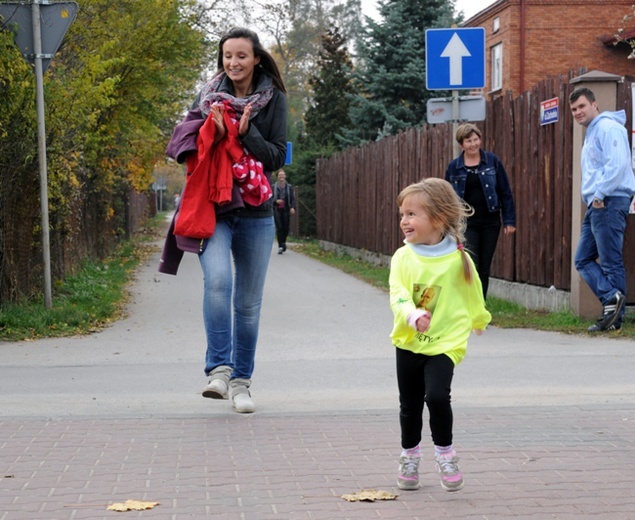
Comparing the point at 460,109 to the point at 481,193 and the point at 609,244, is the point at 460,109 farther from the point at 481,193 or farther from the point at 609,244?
the point at 609,244

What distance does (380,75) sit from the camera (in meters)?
30.7

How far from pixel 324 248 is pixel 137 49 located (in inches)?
445

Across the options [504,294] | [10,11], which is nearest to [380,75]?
[504,294]

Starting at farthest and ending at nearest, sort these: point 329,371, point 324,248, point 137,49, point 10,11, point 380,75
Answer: point 380,75, point 324,248, point 137,49, point 10,11, point 329,371

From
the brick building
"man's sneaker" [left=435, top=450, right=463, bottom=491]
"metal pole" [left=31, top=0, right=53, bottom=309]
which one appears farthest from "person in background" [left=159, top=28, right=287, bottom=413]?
the brick building

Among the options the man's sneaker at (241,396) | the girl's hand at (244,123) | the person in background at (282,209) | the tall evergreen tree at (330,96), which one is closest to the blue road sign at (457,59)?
the girl's hand at (244,123)

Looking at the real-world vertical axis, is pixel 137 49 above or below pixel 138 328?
above

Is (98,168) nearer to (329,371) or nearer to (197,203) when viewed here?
(329,371)

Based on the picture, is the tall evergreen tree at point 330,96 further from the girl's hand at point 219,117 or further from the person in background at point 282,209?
the girl's hand at point 219,117

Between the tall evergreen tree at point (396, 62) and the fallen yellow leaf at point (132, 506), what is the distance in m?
26.8

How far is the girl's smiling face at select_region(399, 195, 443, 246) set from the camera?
4535mm

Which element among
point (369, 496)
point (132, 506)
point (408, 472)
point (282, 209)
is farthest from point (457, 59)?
point (282, 209)

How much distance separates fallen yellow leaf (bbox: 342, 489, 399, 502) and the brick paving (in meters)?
0.04

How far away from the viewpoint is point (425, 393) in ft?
14.9
